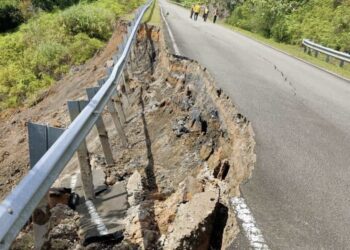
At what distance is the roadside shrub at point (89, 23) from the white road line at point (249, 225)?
19113 mm

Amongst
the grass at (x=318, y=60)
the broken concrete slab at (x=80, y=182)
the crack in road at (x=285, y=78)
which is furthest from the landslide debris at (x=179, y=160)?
the grass at (x=318, y=60)

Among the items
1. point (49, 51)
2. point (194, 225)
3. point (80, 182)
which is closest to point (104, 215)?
point (80, 182)

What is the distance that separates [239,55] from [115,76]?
7.70m

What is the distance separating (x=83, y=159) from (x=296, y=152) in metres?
2.64

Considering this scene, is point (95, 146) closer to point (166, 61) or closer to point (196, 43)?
point (166, 61)

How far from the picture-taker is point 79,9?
24.3 m

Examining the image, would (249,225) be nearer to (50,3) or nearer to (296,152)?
(296,152)

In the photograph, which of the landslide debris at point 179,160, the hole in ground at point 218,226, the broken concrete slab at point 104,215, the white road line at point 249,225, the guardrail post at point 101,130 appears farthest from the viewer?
the guardrail post at point 101,130

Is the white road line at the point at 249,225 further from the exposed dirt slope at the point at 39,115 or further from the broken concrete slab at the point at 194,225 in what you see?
the exposed dirt slope at the point at 39,115

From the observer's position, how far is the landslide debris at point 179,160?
4.14 meters

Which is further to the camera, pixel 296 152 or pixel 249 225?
pixel 296 152

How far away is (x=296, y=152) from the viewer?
19.5ft

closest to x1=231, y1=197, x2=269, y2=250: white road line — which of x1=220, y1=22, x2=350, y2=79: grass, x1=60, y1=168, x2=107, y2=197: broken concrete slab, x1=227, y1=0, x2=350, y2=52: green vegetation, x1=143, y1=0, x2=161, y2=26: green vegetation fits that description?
x1=60, y1=168, x2=107, y2=197: broken concrete slab

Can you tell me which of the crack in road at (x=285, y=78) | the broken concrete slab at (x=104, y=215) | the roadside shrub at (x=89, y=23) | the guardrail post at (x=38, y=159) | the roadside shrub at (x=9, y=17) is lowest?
the roadside shrub at (x=9, y=17)
